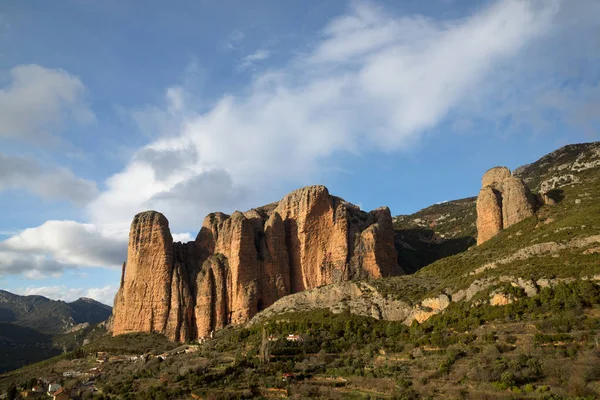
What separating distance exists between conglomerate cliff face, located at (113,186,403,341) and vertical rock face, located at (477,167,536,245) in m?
18.7

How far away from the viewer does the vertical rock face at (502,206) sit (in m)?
67.9

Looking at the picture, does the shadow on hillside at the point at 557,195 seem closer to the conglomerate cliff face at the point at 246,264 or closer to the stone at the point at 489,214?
the stone at the point at 489,214

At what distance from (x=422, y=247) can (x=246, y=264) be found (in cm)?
4241

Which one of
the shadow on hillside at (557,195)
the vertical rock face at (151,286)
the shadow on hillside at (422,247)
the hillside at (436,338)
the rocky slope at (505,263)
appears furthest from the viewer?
the shadow on hillside at (422,247)

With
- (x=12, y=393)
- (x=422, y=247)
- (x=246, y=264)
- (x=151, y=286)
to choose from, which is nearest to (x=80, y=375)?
(x=12, y=393)

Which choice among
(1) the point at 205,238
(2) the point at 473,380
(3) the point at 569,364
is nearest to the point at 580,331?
(3) the point at 569,364

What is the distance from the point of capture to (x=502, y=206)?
235ft

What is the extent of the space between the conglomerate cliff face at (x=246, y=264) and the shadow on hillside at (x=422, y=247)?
1092cm

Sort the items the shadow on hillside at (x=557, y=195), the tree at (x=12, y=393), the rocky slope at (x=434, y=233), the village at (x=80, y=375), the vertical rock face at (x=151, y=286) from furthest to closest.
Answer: the rocky slope at (x=434, y=233)
the vertical rock face at (x=151, y=286)
the shadow on hillside at (x=557, y=195)
the tree at (x=12, y=393)
the village at (x=80, y=375)

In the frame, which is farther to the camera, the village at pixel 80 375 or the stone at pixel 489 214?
the stone at pixel 489 214

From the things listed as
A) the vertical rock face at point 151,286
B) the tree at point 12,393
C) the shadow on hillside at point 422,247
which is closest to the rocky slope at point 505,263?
the shadow on hillside at point 422,247

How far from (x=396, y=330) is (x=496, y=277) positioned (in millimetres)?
12754

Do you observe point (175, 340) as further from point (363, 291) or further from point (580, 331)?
point (580, 331)

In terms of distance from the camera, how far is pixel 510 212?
68875mm
